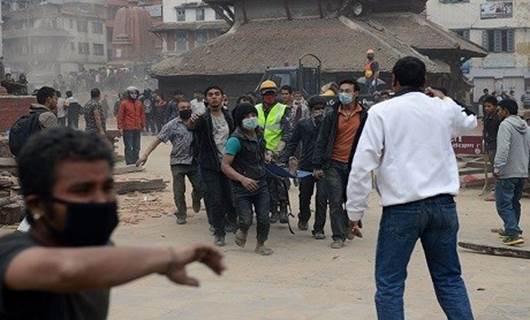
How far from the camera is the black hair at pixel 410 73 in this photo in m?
5.07

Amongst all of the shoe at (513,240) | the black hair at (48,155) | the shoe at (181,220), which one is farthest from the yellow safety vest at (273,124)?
the black hair at (48,155)

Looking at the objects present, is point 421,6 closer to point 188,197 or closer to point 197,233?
point 188,197

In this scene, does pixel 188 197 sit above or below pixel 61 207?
below

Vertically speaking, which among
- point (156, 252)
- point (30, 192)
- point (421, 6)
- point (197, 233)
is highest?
point (421, 6)

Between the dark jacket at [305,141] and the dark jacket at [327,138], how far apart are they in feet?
2.08

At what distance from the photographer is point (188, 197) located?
44.8 feet

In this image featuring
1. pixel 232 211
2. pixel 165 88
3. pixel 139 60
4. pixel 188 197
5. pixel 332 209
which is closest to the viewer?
pixel 332 209

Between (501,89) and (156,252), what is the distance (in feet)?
172

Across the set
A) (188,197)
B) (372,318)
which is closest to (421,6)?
(188,197)

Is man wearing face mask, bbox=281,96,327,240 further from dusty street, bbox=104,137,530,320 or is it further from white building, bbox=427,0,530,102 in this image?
white building, bbox=427,0,530,102

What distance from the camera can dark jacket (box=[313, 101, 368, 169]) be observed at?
8.88 metres

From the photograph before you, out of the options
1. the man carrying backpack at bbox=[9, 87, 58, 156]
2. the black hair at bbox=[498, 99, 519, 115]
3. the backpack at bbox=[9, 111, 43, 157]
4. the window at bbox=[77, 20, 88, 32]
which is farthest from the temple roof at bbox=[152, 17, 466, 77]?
the window at bbox=[77, 20, 88, 32]

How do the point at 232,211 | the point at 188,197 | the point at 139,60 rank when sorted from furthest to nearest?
the point at 139,60 → the point at 188,197 → the point at 232,211

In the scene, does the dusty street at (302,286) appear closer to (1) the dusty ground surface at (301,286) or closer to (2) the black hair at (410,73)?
(1) the dusty ground surface at (301,286)
